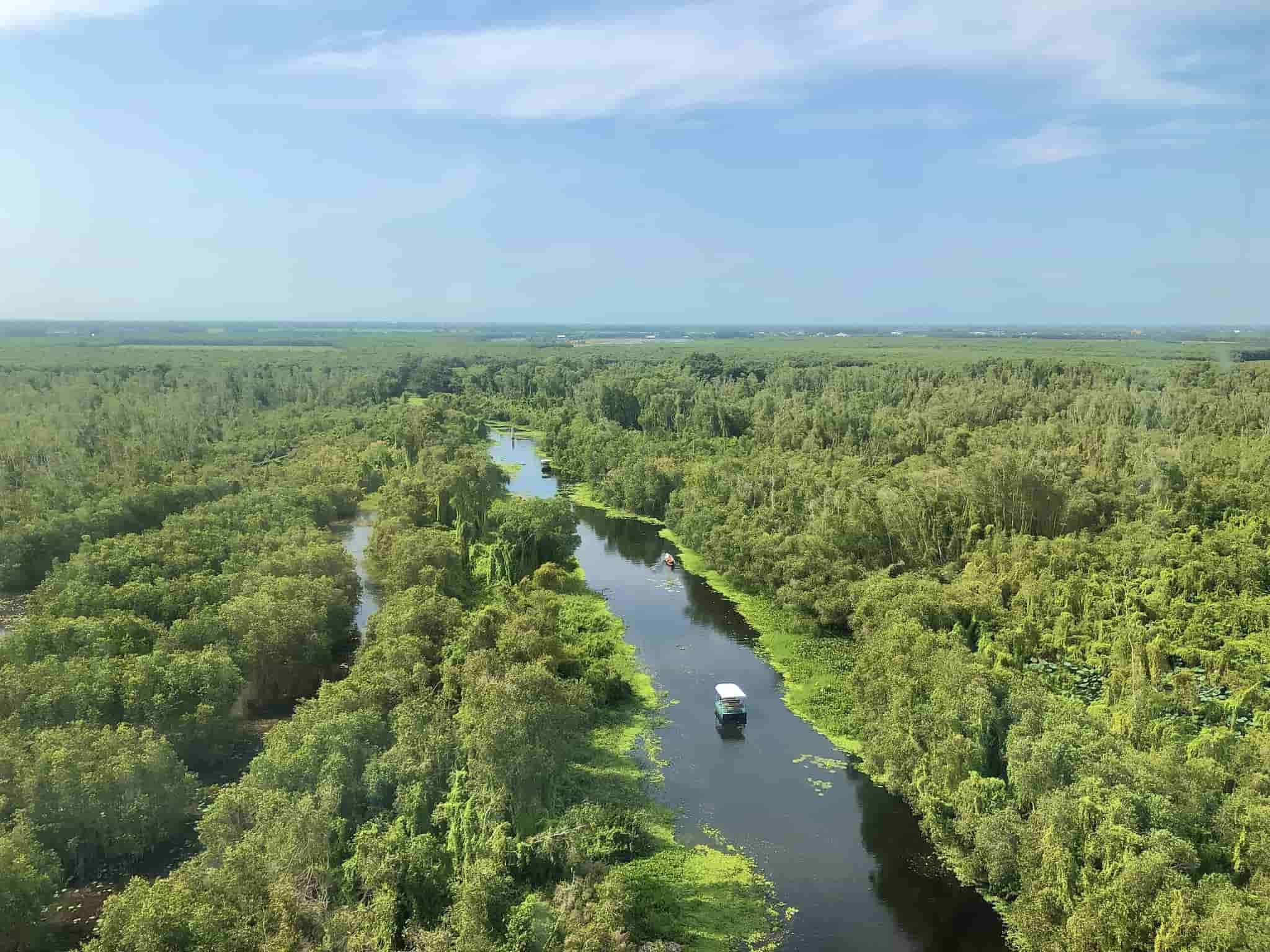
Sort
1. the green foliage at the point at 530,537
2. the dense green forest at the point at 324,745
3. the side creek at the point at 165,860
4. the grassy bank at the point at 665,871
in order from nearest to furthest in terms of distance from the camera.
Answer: the dense green forest at the point at 324,745
the side creek at the point at 165,860
the grassy bank at the point at 665,871
the green foliage at the point at 530,537

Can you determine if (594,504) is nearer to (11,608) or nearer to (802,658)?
(802,658)

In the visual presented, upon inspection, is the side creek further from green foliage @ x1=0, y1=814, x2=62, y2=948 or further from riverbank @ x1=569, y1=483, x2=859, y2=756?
riverbank @ x1=569, y1=483, x2=859, y2=756

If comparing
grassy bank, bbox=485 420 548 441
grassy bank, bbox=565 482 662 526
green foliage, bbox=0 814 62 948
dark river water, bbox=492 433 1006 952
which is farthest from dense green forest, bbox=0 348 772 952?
grassy bank, bbox=485 420 548 441

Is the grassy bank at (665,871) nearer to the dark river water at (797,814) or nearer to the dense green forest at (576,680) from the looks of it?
the dense green forest at (576,680)

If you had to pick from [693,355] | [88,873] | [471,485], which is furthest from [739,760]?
[693,355]

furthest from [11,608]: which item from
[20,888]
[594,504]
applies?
[594,504]

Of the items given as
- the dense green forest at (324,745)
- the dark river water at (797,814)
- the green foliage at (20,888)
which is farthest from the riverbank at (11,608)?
the dark river water at (797,814)
